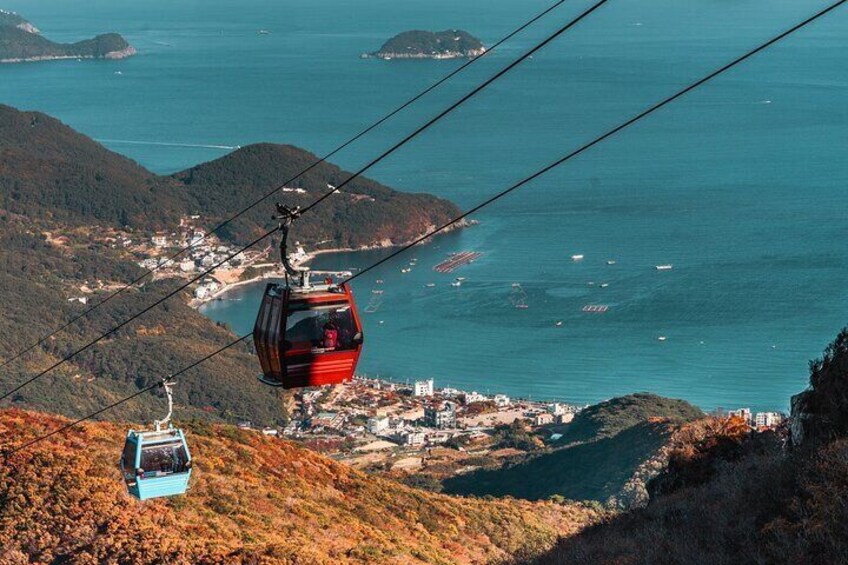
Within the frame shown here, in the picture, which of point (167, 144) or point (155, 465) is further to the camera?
point (167, 144)

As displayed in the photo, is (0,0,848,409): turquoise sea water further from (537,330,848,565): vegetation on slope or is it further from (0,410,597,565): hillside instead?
(537,330,848,565): vegetation on slope

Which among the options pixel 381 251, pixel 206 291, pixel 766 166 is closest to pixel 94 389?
pixel 206 291

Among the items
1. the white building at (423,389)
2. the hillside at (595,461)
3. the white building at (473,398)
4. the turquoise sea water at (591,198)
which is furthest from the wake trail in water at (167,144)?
the hillside at (595,461)

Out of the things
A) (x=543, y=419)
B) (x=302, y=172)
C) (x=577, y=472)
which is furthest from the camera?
(x=543, y=419)

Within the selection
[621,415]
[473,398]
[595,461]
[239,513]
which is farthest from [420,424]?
[239,513]

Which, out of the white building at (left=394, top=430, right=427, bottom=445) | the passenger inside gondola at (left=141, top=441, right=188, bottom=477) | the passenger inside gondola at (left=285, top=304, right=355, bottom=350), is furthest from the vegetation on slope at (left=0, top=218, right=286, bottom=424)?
the passenger inside gondola at (left=285, top=304, right=355, bottom=350)

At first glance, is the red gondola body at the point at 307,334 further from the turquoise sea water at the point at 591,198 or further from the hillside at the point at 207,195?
the hillside at the point at 207,195

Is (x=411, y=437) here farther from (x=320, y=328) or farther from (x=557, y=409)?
(x=320, y=328)
